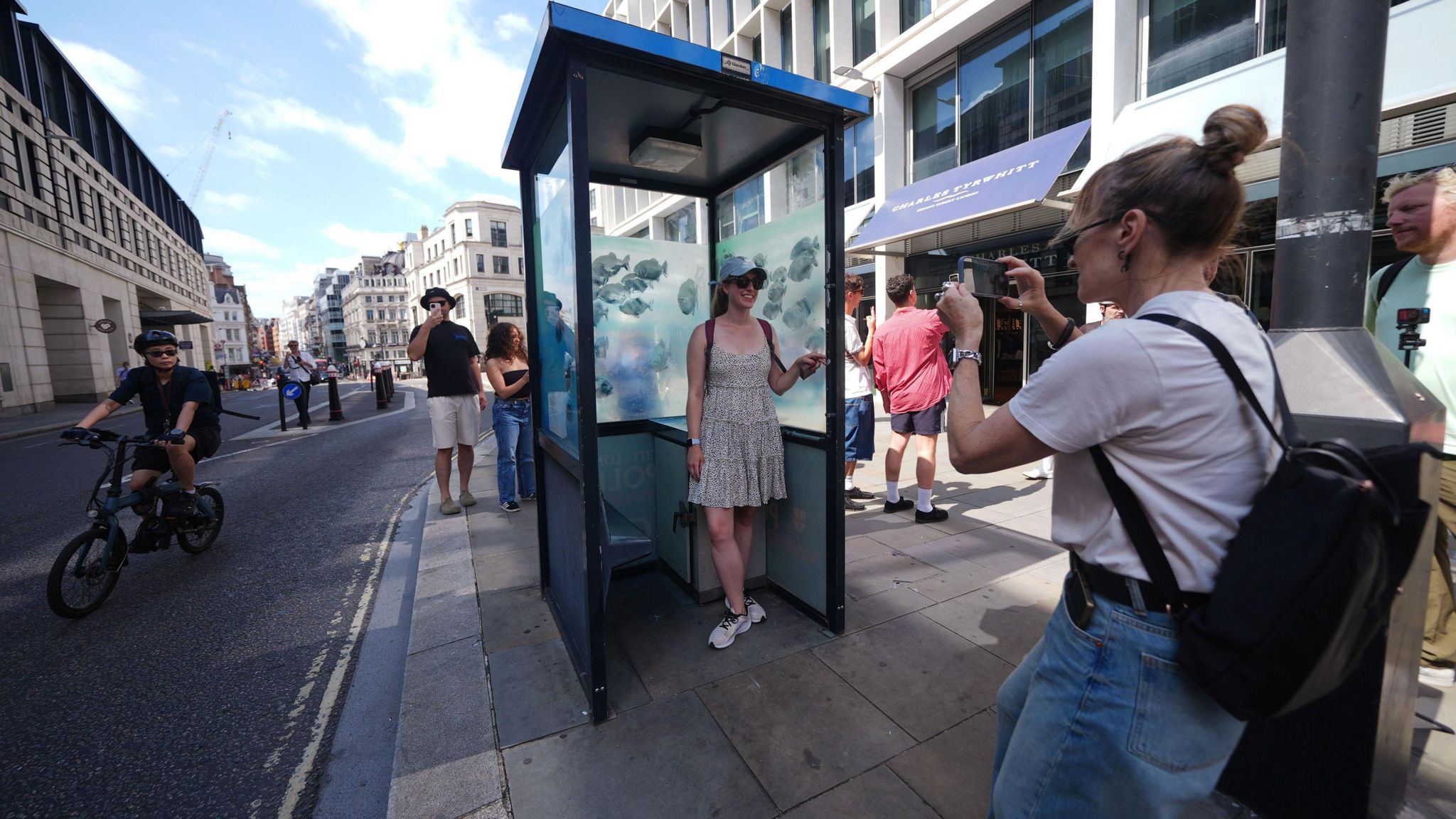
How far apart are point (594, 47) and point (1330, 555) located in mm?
2557

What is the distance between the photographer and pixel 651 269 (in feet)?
12.9

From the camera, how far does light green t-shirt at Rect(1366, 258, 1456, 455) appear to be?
7.85 ft

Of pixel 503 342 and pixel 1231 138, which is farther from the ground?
pixel 1231 138

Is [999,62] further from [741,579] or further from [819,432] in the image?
[741,579]

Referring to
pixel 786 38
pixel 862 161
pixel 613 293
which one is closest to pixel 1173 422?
pixel 613 293

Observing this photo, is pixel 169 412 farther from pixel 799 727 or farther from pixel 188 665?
pixel 799 727

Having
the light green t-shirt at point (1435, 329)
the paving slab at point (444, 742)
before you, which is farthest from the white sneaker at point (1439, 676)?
the paving slab at point (444, 742)

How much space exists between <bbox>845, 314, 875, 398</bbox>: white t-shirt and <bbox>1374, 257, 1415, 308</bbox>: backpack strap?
3.09m

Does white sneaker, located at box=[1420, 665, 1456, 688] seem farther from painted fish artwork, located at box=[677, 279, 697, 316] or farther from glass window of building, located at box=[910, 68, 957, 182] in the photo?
glass window of building, located at box=[910, 68, 957, 182]

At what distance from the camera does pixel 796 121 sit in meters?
2.97

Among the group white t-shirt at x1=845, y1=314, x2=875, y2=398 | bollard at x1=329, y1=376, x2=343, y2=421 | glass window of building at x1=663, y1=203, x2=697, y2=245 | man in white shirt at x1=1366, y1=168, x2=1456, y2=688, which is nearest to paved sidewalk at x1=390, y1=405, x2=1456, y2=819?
man in white shirt at x1=1366, y1=168, x2=1456, y2=688

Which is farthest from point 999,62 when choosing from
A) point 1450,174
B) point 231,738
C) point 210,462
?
point 210,462

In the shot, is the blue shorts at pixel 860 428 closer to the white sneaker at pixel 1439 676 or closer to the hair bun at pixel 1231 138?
the white sneaker at pixel 1439 676

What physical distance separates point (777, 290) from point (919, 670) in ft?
6.94
